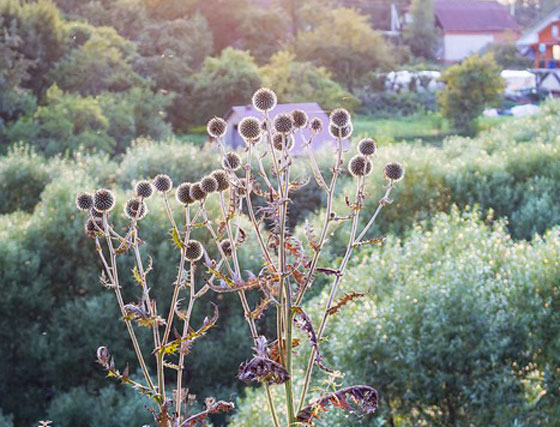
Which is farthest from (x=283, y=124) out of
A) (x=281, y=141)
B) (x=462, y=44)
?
(x=462, y=44)

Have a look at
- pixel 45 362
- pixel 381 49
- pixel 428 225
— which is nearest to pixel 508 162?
pixel 428 225

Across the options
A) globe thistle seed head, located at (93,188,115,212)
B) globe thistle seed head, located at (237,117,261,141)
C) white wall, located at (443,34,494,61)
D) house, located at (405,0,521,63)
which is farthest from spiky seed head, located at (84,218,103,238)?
white wall, located at (443,34,494,61)

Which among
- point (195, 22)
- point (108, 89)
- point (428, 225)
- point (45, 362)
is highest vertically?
point (195, 22)

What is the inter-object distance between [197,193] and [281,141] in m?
0.14

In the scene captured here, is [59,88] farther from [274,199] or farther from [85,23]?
[274,199]

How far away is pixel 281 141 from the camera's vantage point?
3.83 ft

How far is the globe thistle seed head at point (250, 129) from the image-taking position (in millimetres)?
1189

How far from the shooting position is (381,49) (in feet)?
40.5

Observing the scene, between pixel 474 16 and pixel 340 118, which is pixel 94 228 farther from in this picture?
pixel 474 16

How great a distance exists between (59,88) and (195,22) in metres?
2.66

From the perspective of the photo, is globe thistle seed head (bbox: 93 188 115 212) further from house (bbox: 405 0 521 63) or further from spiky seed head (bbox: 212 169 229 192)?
house (bbox: 405 0 521 63)

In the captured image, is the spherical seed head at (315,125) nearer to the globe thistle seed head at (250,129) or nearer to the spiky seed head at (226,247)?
the globe thistle seed head at (250,129)

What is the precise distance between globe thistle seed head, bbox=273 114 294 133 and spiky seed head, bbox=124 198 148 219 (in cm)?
23

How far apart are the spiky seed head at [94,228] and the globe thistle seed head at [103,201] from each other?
0.06ft
